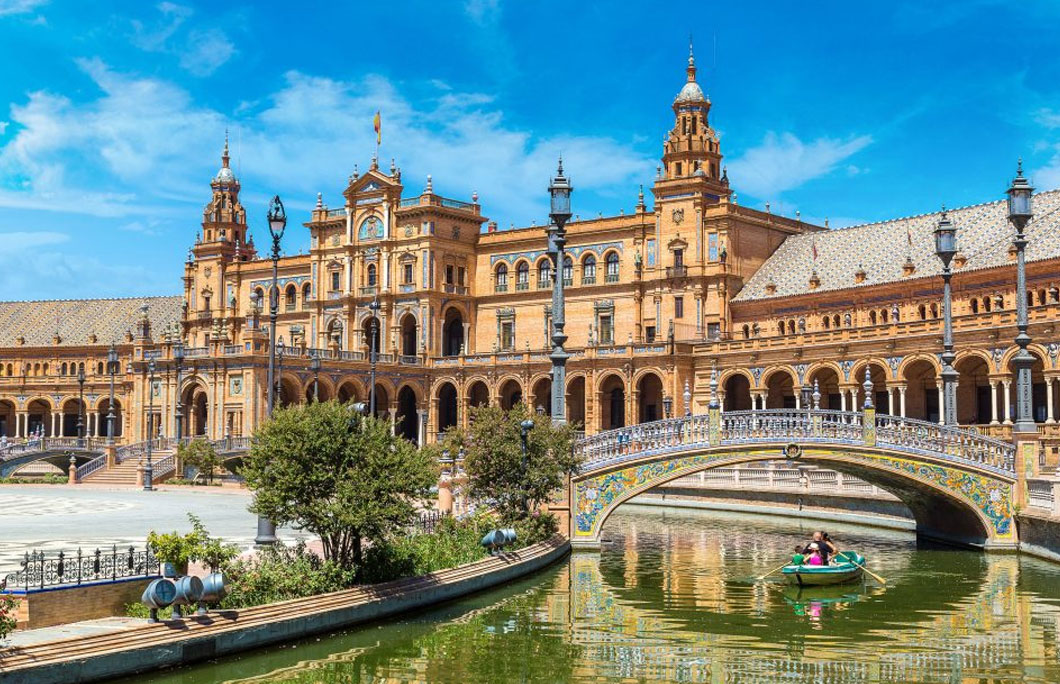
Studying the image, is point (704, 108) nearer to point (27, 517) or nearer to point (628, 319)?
point (628, 319)

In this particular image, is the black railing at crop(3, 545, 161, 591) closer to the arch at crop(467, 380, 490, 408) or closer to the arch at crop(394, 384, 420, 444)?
the arch at crop(467, 380, 490, 408)

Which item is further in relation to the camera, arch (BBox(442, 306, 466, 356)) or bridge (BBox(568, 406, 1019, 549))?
arch (BBox(442, 306, 466, 356))

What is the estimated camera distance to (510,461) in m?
30.5

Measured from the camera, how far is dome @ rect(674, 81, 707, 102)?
71438 millimetres

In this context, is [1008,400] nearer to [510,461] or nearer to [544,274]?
[510,461]

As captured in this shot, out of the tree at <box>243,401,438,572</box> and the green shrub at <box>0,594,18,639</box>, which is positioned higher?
the tree at <box>243,401,438,572</box>

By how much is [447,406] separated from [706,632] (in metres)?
59.6

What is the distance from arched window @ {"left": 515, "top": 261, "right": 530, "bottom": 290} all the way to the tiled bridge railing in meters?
46.5


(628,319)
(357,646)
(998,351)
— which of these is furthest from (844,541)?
(628,319)

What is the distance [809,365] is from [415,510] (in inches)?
1606

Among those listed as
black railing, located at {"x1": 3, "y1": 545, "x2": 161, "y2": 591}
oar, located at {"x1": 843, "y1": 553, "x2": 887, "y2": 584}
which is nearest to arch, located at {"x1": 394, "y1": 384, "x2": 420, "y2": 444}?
oar, located at {"x1": 843, "y1": 553, "x2": 887, "y2": 584}

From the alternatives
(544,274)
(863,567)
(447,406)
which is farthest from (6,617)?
(447,406)

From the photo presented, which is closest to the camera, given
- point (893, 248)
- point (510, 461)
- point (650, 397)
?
point (510, 461)

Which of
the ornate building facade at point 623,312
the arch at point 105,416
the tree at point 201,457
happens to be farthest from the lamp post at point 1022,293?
the arch at point 105,416
